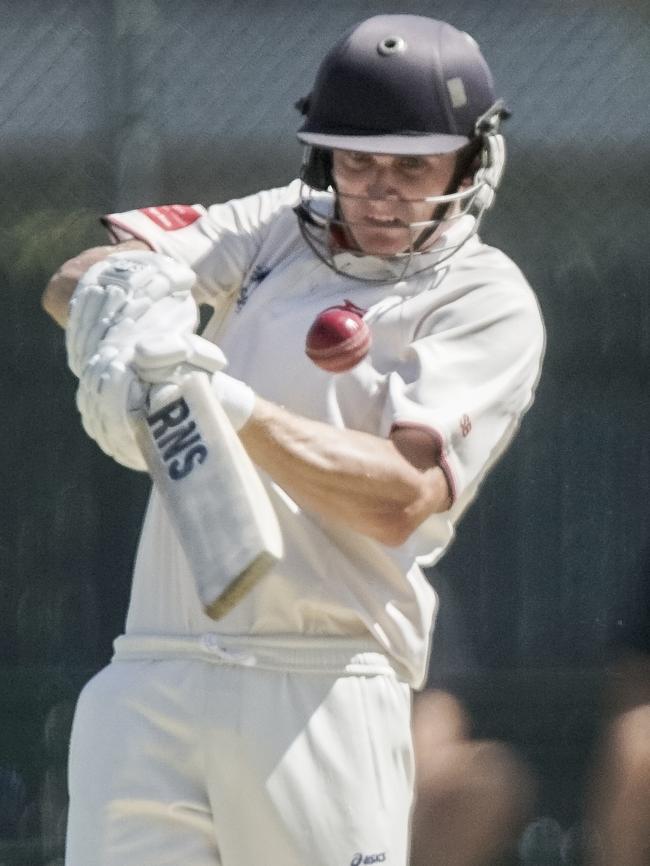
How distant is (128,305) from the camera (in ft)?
8.77

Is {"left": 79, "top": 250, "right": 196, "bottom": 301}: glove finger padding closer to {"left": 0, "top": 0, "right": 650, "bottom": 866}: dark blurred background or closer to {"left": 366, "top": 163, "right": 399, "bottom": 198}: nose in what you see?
{"left": 366, "top": 163, "right": 399, "bottom": 198}: nose

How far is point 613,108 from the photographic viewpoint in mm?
4641

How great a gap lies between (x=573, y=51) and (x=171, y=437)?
2327mm

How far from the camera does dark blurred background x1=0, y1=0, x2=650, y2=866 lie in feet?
15.0

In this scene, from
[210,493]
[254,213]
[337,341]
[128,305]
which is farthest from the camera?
[254,213]

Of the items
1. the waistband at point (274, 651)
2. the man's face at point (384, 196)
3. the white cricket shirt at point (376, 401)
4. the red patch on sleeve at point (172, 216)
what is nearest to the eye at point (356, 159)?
the man's face at point (384, 196)

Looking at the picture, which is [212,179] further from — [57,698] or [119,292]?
[119,292]

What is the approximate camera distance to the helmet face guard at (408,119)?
3031 millimetres

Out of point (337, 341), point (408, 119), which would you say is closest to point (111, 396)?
point (337, 341)

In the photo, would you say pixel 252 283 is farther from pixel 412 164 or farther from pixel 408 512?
pixel 408 512

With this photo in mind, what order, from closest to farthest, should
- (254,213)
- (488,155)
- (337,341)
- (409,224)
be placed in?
(337,341) → (409,224) → (488,155) → (254,213)

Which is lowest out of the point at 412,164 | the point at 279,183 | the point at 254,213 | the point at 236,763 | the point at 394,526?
the point at 279,183

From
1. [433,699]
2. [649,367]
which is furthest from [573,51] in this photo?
[433,699]

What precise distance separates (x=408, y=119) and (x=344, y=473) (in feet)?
1.81
